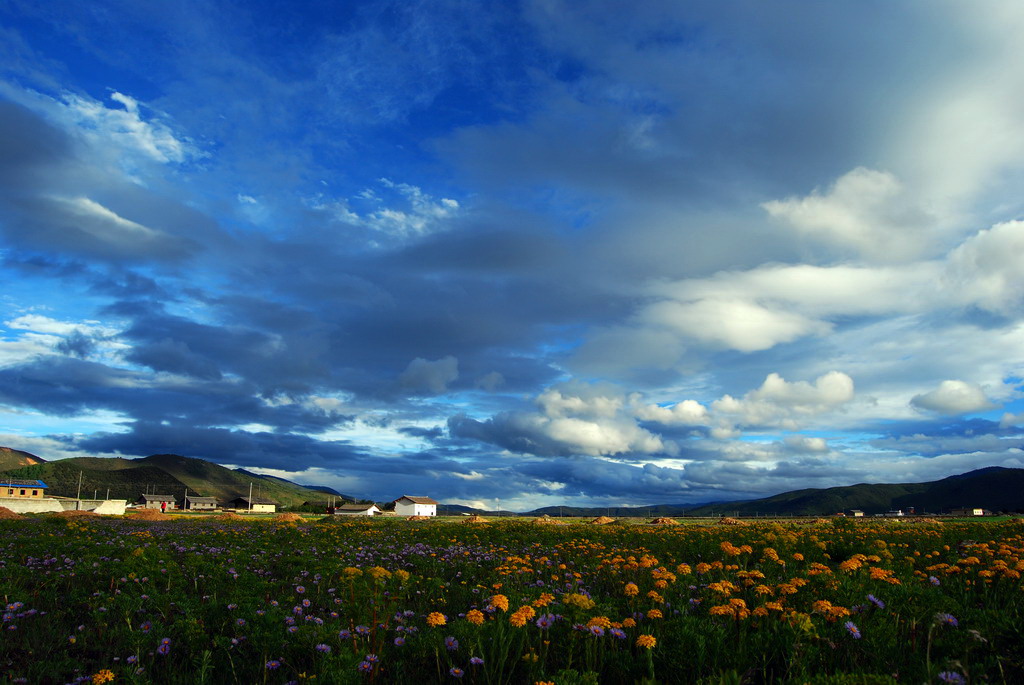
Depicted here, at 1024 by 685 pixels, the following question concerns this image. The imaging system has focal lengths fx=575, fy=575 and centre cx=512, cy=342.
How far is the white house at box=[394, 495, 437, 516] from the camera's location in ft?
421

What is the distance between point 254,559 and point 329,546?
3.37 meters

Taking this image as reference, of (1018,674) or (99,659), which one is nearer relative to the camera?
(1018,674)

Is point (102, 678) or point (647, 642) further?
point (102, 678)

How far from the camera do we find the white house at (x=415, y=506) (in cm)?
12825

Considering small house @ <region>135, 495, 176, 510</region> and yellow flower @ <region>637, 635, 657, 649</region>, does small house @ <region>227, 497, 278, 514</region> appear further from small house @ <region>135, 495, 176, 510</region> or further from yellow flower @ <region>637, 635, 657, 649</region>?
yellow flower @ <region>637, 635, 657, 649</region>

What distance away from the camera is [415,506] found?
128750mm

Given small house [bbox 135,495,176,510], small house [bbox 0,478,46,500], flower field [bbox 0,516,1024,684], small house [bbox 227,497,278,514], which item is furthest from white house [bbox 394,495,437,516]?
flower field [bbox 0,516,1024,684]

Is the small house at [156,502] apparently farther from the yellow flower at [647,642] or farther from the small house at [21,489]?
the yellow flower at [647,642]

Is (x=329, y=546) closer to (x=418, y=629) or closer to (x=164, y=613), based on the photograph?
(x=164, y=613)

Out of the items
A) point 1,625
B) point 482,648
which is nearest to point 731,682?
point 482,648

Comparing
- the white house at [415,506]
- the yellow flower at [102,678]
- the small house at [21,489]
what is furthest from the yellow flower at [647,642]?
the small house at [21,489]

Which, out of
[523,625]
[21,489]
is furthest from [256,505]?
[523,625]

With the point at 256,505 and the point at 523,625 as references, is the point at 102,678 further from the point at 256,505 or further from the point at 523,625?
the point at 256,505

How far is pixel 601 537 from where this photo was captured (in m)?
18.0
